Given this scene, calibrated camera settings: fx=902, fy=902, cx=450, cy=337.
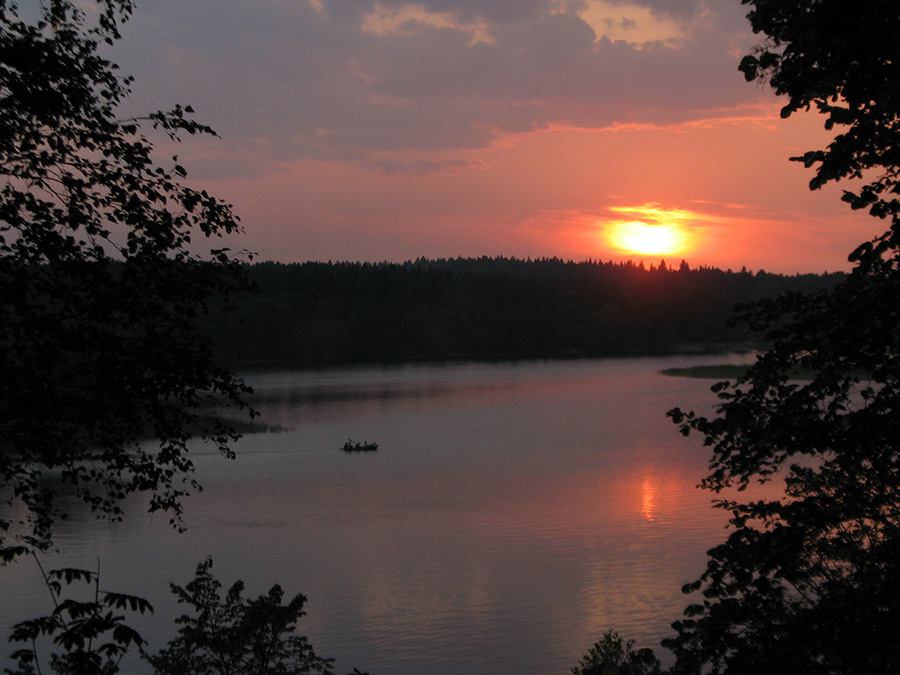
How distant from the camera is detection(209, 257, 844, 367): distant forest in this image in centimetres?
15062

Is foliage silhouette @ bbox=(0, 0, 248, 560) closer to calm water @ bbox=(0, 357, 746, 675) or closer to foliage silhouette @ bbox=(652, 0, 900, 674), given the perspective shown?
foliage silhouette @ bbox=(652, 0, 900, 674)

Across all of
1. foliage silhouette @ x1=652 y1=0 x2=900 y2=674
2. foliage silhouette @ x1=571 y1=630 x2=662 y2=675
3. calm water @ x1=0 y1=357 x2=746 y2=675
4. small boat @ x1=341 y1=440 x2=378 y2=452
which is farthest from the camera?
small boat @ x1=341 y1=440 x2=378 y2=452

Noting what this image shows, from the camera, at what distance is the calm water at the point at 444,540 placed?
21.9 m

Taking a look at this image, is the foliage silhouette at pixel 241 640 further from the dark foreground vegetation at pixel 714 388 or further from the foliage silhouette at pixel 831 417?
the foliage silhouette at pixel 831 417

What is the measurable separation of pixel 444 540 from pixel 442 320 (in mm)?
143982

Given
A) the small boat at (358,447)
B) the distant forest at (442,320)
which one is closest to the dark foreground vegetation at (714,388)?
the small boat at (358,447)

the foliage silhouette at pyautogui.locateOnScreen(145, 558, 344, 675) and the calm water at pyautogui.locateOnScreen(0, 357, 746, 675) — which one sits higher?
the foliage silhouette at pyautogui.locateOnScreen(145, 558, 344, 675)

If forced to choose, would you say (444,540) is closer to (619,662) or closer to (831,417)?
(619,662)

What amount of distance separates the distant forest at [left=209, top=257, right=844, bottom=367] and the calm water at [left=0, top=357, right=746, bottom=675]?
297ft

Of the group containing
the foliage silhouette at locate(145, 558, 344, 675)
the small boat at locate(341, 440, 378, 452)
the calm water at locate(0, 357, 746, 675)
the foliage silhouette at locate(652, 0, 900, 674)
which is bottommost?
the calm water at locate(0, 357, 746, 675)

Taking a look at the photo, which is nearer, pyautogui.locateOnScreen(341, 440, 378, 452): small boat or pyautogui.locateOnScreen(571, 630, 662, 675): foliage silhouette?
pyautogui.locateOnScreen(571, 630, 662, 675): foliage silhouette

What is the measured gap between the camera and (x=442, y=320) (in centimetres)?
17462

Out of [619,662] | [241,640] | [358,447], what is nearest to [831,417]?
[619,662]

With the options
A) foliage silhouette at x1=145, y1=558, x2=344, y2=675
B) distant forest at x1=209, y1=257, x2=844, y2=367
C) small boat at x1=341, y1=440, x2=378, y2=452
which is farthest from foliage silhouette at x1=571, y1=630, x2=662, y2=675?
distant forest at x1=209, y1=257, x2=844, y2=367
